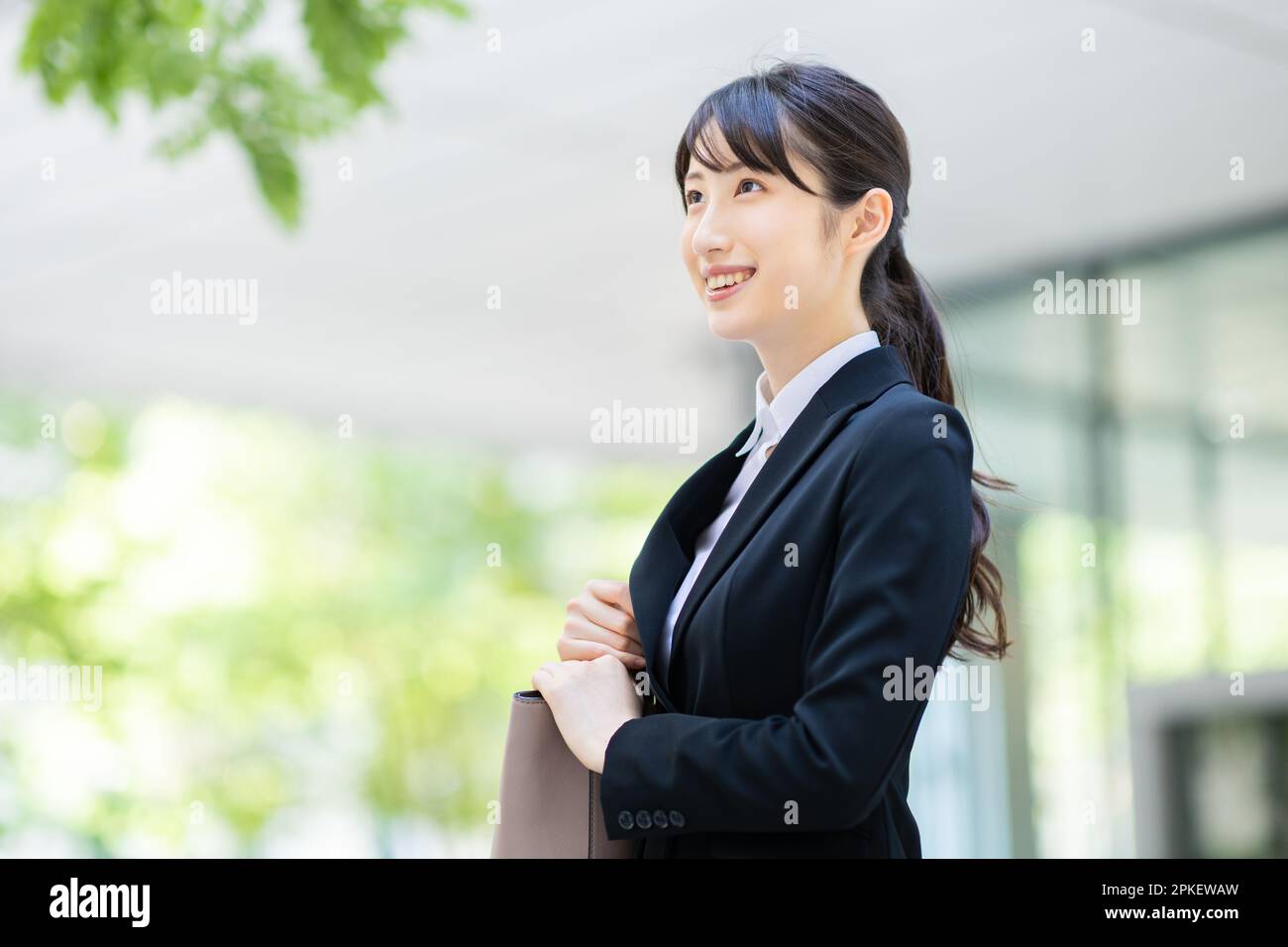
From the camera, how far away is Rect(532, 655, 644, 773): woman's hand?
4.87 feet

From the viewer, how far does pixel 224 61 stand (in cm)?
376

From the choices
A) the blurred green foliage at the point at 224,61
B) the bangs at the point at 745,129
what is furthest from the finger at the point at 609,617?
the blurred green foliage at the point at 224,61

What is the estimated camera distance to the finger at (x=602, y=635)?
5.20ft

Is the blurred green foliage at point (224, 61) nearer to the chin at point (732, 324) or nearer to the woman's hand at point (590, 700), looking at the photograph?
the chin at point (732, 324)

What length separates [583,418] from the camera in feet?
37.1

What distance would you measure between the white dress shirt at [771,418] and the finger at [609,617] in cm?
5

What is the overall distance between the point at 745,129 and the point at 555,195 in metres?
6.03

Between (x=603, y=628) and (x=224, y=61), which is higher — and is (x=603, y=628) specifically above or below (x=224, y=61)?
below

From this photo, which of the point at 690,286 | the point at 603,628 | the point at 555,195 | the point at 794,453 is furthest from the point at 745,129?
the point at 690,286

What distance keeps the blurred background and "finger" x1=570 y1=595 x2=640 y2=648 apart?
1.79ft

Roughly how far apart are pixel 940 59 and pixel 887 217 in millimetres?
4520

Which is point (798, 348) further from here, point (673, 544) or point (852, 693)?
point (852, 693)

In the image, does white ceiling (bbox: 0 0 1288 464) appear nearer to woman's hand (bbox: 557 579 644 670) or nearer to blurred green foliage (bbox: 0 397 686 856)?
woman's hand (bbox: 557 579 644 670)
